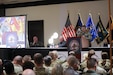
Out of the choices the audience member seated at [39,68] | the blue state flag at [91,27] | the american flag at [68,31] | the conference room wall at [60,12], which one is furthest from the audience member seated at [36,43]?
the audience member seated at [39,68]

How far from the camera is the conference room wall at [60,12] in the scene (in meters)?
10.0

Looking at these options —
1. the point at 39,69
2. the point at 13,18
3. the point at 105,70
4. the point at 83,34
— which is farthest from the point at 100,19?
the point at 39,69

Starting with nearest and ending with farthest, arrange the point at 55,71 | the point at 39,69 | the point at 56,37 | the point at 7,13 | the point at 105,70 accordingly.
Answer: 1. the point at 55,71
2. the point at 39,69
3. the point at 105,70
4. the point at 56,37
5. the point at 7,13

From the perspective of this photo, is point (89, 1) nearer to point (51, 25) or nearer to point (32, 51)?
point (51, 25)

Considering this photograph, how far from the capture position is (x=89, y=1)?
1022 centimetres

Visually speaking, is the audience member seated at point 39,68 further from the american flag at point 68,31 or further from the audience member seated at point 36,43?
the audience member seated at point 36,43

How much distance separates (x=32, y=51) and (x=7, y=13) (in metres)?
5.68

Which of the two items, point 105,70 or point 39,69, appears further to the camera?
point 105,70

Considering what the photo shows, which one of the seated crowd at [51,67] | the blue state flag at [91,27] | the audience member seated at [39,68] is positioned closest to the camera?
the seated crowd at [51,67]

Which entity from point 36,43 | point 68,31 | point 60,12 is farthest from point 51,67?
point 60,12

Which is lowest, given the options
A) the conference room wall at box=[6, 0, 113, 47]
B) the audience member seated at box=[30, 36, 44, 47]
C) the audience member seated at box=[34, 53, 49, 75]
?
the audience member seated at box=[34, 53, 49, 75]

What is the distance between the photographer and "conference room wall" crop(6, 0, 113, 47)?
32.8ft

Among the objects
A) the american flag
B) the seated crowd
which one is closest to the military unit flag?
the american flag

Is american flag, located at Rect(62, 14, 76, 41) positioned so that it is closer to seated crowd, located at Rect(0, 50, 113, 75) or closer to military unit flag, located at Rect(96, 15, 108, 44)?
military unit flag, located at Rect(96, 15, 108, 44)
